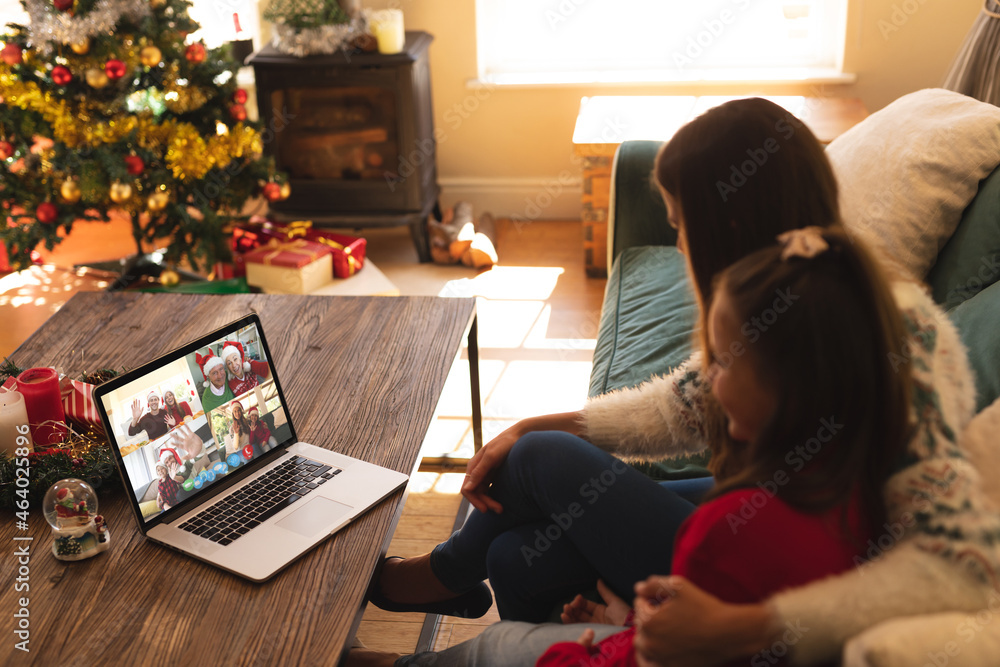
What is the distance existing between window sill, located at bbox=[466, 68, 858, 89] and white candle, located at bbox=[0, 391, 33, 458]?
266 cm

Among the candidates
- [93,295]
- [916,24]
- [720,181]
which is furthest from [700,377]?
[916,24]

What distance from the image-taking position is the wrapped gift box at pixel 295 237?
3.06 metres

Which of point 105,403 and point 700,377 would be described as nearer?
point 105,403

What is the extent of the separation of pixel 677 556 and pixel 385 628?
952mm

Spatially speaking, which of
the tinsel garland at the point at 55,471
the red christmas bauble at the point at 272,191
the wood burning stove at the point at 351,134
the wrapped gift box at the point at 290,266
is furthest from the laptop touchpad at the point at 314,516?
the wood burning stove at the point at 351,134

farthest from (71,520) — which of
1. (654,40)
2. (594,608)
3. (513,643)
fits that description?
(654,40)

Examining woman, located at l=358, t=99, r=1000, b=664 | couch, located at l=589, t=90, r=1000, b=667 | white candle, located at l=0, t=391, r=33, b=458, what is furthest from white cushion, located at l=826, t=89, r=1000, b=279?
white candle, located at l=0, t=391, r=33, b=458

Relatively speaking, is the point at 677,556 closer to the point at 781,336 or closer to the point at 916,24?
the point at 781,336

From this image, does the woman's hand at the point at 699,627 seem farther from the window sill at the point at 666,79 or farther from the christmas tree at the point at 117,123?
the window sill at the point at 666,79

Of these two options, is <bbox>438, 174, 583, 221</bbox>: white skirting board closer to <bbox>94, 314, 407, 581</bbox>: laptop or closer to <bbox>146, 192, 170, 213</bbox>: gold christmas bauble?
<bbox>146, 192, 170, 213</bbox>: gold christmas bauble

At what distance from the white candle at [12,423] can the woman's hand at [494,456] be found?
649 mm

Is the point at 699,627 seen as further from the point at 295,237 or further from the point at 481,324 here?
the point at 295,237

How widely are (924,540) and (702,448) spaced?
1.97 ft

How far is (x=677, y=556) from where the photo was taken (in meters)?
0.85
